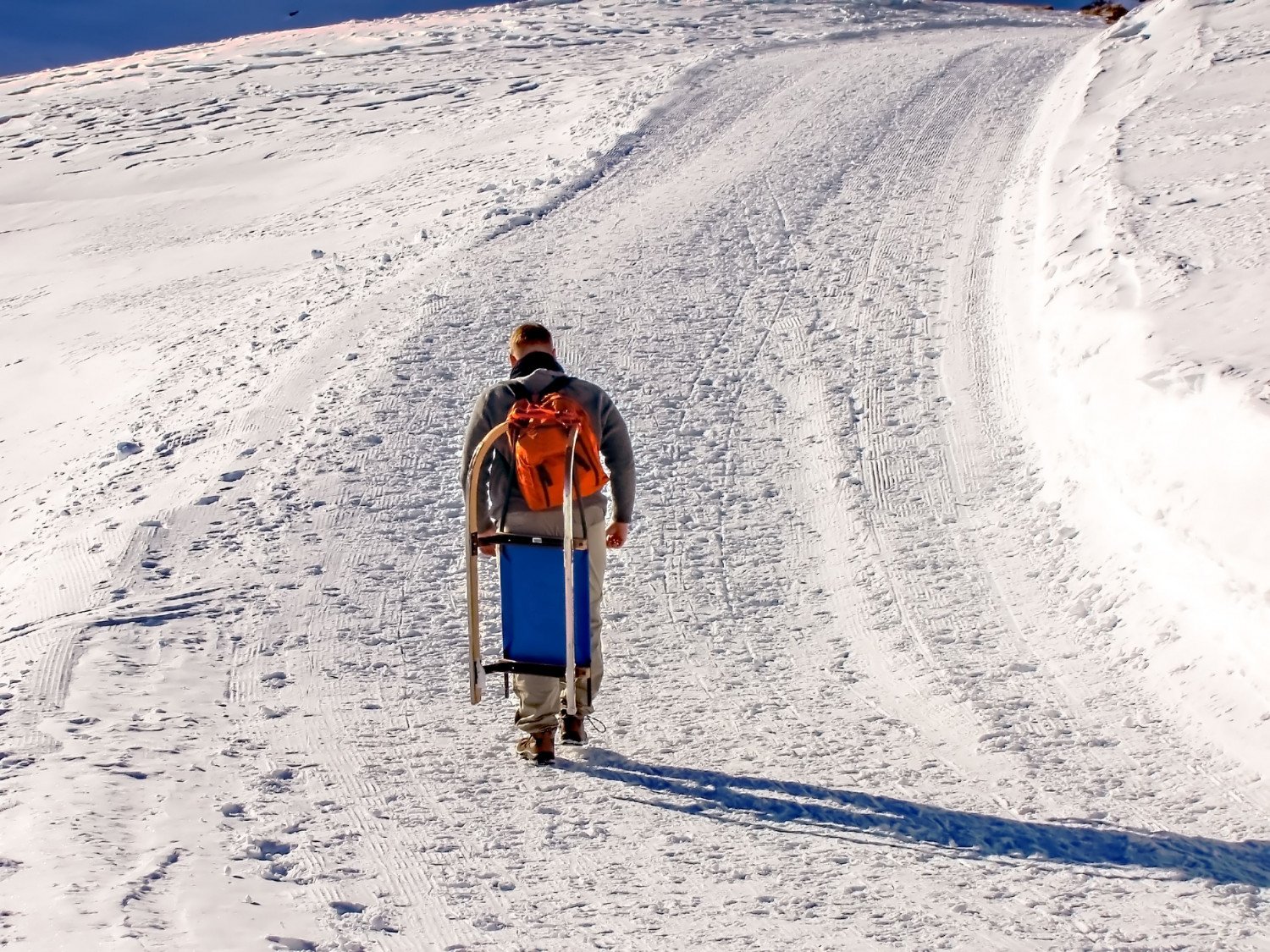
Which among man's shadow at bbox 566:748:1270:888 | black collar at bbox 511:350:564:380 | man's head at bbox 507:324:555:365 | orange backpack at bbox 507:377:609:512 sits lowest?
man's shadow at bbox 566:748:1270:888

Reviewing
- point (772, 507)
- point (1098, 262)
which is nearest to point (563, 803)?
point (772, 507)

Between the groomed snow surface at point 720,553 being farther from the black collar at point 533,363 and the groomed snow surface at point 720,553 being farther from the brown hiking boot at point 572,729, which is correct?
the black collar at point 533,363

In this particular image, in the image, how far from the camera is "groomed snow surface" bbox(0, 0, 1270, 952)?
3865mm

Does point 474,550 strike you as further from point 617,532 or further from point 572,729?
point 572,729

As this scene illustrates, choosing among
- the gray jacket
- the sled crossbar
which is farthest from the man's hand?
the sled crossbar

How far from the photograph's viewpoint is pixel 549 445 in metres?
4.57

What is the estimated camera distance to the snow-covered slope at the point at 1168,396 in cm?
507

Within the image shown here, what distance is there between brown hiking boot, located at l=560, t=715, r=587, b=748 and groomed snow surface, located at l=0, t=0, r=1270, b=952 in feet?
0.42

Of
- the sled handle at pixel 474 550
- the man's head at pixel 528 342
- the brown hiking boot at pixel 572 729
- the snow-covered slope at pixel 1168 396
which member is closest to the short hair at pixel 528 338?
the man's head at pixel 528 342

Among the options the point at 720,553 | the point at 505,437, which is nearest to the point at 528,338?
the point at 505,437

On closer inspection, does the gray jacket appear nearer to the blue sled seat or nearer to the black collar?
the black collar

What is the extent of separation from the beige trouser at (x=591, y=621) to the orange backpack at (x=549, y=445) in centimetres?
8

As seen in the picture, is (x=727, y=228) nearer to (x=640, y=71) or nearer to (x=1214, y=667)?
(x=1214, y=667)

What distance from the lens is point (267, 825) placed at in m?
4.16
